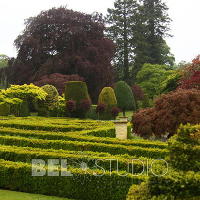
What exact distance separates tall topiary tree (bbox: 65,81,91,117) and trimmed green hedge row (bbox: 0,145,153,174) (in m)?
20.6

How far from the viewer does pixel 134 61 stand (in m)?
53.4

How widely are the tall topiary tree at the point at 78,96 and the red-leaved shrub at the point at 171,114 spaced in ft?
55.9

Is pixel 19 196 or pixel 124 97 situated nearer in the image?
pixel 19 196

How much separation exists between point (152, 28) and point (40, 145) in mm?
45439

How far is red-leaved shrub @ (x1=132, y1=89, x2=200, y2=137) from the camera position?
14.2 metres

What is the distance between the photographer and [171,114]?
1441cm

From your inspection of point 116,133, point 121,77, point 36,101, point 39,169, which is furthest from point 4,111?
point 121,77

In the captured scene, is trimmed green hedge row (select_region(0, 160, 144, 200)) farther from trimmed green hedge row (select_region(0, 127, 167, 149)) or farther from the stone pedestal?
the stone pedestal

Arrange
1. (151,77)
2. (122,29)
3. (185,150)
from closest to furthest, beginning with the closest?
(185,150) < (151,77) < (122,29)

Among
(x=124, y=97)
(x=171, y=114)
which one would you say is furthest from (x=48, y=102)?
(x=171, y=114)

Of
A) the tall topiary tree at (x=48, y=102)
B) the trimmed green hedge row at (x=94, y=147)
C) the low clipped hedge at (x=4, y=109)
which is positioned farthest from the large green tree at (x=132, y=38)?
the trimmed green hedge row at (x=94, y=147)

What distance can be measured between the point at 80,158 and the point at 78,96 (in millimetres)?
22419

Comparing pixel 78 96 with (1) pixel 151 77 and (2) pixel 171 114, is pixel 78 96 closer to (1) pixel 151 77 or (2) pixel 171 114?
(1) pixel 151 77

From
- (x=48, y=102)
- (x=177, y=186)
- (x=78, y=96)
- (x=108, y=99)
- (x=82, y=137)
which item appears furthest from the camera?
(x=108, y=99)
